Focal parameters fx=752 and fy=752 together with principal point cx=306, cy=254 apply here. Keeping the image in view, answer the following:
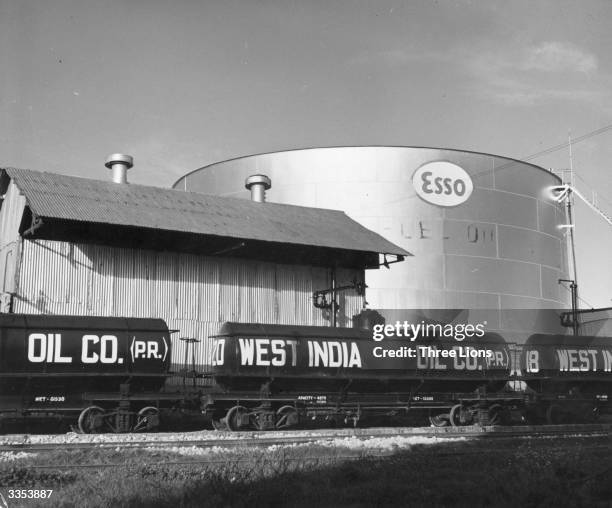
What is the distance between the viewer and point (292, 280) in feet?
104

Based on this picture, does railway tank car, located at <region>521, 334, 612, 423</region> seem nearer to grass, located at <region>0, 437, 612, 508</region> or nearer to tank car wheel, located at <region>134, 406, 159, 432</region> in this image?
grass, located at <region>0, 437, 612, 508</region>

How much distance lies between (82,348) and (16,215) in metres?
8.50

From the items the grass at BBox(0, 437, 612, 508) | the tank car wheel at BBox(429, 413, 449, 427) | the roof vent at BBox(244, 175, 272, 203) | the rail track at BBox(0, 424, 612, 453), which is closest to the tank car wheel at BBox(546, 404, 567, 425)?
the rail track at BBox(0, 424, 612, 453)

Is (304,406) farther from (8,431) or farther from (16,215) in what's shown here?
(16,215)

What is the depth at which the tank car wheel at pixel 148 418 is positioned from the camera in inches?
901

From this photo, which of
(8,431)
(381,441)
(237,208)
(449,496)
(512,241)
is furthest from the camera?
(512,241)

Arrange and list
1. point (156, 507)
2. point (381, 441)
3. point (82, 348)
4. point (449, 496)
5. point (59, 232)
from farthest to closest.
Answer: point (59, 232), point (82, 348), point (381, 441), point (449, 496), point (156, 507)

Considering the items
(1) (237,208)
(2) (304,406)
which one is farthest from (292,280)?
(2) (304,406)

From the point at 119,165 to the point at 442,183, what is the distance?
18732 millimetres

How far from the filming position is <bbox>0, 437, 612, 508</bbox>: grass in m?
10.4

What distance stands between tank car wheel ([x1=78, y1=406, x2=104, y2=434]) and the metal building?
18.8 ft

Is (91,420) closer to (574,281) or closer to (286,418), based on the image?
(286,418)

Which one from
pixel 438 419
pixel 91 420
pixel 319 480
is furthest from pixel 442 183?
pixel 319 480

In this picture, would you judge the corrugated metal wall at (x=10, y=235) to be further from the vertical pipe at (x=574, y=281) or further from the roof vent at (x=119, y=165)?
the vertical pipe at (x=574, y=281)
